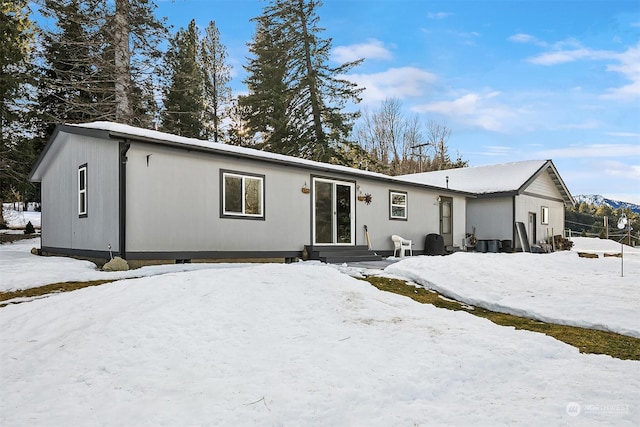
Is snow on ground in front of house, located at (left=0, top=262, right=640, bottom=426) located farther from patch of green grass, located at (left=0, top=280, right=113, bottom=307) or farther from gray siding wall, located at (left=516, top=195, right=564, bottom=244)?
gray siding wall, located at (left=516, top=195, right=564, bottom=244)

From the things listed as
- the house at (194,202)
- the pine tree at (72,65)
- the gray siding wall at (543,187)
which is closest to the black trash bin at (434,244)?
the house at (194,202)

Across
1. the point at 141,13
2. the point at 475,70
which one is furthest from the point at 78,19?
the point at 475,70

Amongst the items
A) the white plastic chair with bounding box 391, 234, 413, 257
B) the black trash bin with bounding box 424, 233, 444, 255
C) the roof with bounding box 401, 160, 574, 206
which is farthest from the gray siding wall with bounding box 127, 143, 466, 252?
the roof with bounding box 401, 160, 574, 206

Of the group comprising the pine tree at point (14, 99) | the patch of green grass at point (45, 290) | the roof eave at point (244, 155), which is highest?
the pine tree at point (14, 99)

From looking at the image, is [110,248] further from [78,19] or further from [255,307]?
[78,19]

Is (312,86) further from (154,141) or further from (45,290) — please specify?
(45,290)

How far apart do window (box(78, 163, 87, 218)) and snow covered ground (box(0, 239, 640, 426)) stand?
15.9ft

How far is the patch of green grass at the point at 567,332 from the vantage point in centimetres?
462

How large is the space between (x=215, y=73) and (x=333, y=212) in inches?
740

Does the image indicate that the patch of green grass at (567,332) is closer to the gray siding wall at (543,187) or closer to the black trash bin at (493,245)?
the black trash bin at (493,245)

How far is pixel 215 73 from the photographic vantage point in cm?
2736

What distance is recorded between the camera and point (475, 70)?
688 inches

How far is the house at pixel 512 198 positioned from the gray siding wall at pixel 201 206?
8547 millimetres

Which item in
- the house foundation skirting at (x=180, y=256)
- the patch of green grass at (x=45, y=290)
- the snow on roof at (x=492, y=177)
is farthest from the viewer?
the snow on roof at (x=492, y=177)
